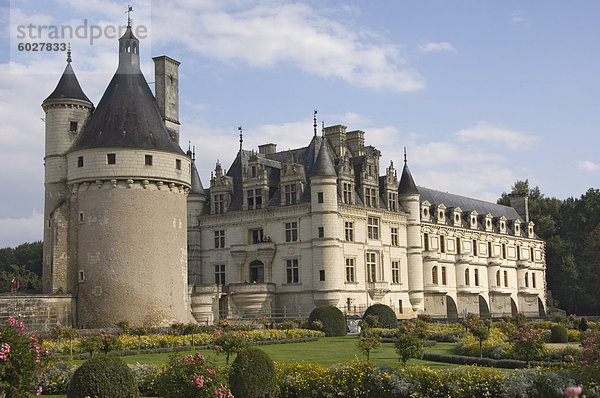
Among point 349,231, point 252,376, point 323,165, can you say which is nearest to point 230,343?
point 252,376

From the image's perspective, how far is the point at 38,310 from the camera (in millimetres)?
31188

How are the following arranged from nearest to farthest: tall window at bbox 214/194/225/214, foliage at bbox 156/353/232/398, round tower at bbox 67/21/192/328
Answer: foliage at bbox 156/353/232/398
round tower at bbox 67/21/192/328
tall window at bbox 214/194/225/214

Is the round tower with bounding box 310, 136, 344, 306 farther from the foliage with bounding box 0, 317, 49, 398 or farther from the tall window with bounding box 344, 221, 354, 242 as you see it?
the foliage with bounding box 0, 317, 49, 398

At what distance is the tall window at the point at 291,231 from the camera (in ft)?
145

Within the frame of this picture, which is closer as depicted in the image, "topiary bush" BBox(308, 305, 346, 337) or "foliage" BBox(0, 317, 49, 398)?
"foliage" BBox(0, 317, 49, 398)

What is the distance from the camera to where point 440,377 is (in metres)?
15.2

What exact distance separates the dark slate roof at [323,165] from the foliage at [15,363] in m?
31.5

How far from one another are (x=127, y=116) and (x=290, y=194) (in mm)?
13159

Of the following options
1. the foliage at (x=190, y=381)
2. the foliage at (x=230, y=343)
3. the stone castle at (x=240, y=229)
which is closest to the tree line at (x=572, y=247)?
the stone castle at (x=240, y=229)

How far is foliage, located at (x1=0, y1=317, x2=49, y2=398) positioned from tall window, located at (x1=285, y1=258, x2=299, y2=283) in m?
32.4

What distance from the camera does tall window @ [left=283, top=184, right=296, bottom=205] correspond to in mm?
44625

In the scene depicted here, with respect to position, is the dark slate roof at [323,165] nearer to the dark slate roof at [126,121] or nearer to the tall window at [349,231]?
the tall window at [349,231]

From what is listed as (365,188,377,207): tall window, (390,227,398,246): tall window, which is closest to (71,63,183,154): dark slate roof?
(365,188,377,207): tall window

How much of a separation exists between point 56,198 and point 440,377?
2560cm
